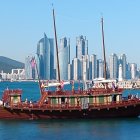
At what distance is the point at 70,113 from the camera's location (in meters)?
55.5

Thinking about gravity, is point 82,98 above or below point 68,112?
above

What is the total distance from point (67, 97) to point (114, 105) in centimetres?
492

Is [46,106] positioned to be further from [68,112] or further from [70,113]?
[70,113]

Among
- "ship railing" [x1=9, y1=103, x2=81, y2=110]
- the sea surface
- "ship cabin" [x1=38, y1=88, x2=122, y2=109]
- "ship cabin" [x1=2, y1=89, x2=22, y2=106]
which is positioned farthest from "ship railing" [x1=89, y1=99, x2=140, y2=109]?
"ship cabin" [x1=2, y1=89, x2=22, y2=106]

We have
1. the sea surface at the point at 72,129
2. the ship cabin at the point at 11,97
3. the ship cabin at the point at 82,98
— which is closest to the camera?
the sea surface at the point at 72,129

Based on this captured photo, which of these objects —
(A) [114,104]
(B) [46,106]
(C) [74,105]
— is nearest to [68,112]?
(C) [74,105]

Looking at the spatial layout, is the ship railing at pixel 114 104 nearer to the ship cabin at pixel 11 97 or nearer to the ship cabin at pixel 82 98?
the ship cabin at pixel 82 98

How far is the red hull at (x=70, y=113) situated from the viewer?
5528 cm

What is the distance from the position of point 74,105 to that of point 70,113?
0.93 metres

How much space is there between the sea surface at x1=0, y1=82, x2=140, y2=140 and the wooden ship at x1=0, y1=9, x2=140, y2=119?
2.88ft

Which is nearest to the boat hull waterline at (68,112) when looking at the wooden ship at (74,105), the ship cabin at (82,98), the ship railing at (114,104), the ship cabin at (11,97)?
the wooden ship at (74,105)

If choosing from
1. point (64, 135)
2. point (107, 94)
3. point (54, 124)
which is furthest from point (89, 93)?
point (64, 135)

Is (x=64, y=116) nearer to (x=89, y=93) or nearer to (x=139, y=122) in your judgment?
(x=89, y=93)

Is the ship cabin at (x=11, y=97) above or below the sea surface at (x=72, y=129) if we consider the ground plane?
above
